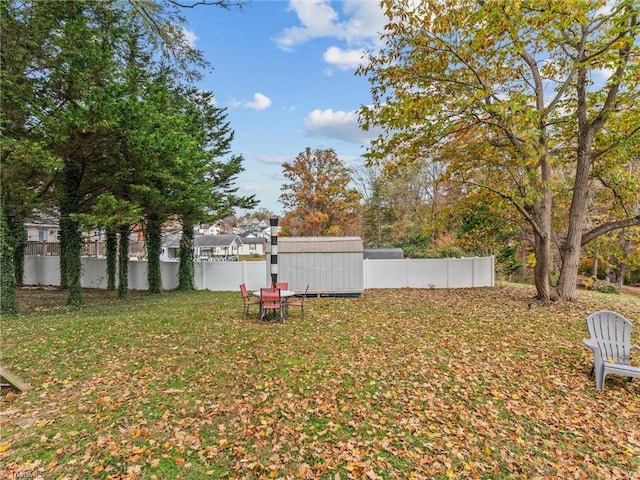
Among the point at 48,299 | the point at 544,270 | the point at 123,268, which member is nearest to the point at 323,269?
the point at 544,270

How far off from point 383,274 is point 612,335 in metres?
10.2

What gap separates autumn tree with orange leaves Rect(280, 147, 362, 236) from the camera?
25.3 meters

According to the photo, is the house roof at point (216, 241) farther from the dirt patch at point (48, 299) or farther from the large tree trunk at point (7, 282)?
the large tree trunk at point (7, 282)

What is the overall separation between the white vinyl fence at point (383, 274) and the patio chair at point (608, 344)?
985 centimetres

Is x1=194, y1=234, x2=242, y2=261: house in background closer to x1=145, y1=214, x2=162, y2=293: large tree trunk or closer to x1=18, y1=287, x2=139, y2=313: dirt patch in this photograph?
x1=145, y1=214, x2=162, y2=293: large tree trunk

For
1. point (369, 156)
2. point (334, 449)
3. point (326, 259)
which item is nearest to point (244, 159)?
point (326, 259)

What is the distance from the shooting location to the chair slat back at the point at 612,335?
5.19 m

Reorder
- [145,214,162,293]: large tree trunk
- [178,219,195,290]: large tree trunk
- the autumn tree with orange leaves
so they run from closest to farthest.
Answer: [145,214,162,293]: large tree trunk → [178,219,195,290]: large tree trunk → the autumn tree with orange leaves

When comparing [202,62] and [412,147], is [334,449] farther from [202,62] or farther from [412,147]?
[202,62]

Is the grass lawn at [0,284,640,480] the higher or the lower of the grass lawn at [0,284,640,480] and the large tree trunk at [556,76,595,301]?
the lower

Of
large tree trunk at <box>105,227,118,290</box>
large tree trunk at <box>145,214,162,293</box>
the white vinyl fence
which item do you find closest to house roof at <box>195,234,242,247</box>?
the white vinyl fence

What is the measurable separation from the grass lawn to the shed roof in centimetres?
522

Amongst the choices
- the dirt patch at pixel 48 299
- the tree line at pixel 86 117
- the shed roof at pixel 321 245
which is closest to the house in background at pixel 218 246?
the dirt patch at pixel 48 299

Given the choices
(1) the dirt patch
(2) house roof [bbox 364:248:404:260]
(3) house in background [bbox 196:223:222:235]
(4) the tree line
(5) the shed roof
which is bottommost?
(1) the dirt patch
